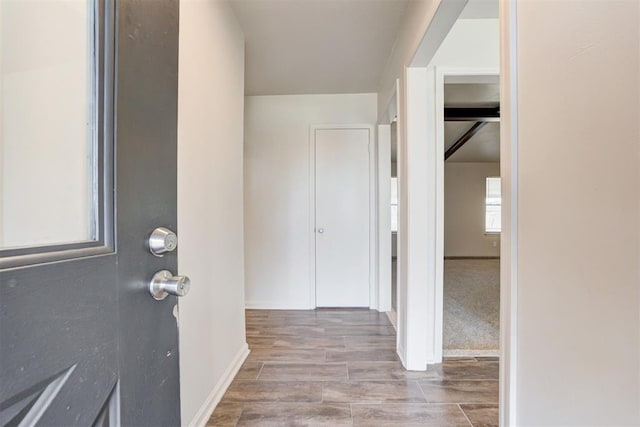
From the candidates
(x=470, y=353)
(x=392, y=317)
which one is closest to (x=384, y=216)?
(x=392, y=317)

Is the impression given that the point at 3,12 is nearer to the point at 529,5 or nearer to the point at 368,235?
the point at 529,5

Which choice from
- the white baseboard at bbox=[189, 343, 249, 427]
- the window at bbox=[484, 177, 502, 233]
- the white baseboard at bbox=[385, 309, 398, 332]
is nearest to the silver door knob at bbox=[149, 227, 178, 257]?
the white baseboard at bbox=[189, 343, 249, 427]

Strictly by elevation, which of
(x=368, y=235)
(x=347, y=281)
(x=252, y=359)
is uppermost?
(x=368, y=235)

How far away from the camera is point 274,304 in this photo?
340cm

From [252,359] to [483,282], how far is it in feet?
12.4

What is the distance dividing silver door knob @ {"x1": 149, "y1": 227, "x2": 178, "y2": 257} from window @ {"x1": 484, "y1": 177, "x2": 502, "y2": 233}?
25.3ft

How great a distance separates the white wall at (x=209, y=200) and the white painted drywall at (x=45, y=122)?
85 cm

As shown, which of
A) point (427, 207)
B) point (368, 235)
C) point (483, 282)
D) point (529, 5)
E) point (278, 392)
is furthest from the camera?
point (483, 282)

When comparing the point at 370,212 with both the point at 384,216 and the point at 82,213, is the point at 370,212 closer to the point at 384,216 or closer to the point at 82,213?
the point at 384,216

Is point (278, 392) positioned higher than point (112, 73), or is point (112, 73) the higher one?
point (112, 73)

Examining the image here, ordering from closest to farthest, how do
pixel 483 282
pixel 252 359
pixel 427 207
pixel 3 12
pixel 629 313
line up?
pixel 3 12 < pixel 629 313 < pixel 427 207 < pixel 252 359 < pixel 483 282

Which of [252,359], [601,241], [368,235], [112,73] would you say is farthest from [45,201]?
[368,235]

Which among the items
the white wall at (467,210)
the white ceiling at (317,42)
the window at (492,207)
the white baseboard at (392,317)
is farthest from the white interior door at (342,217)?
the window at (492,207)

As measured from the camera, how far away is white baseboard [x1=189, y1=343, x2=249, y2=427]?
1499mm
